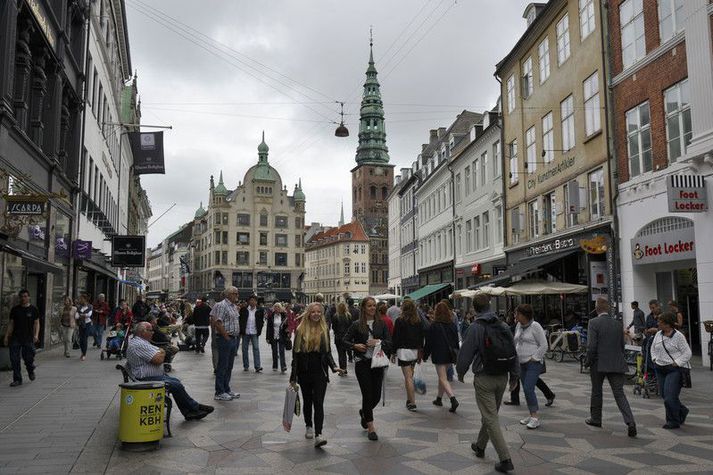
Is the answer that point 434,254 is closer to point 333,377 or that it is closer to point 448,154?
point 448,154

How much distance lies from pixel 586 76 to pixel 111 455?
1989cm

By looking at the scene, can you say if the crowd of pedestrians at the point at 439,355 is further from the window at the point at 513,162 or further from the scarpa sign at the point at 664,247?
the window at the point at 513,162

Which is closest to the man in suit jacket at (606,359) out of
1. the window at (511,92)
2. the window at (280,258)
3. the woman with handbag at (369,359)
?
the woman with handbag at (369,359)

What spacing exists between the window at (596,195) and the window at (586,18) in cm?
492

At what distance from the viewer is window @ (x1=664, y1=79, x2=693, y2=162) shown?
16.4 metres

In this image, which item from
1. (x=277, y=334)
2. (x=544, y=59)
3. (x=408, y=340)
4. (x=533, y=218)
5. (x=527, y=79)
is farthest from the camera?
(x=527, y=79)

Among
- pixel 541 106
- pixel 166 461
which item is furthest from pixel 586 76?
pixel 166 461

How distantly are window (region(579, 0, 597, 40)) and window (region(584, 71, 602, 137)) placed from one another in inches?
64.7

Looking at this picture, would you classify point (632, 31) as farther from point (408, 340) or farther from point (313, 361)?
point (313, 361)

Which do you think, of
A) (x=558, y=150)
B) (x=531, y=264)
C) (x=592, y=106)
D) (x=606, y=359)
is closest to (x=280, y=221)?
(x=531, y=264)

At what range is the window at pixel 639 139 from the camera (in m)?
18.2

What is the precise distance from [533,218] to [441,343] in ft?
58.5

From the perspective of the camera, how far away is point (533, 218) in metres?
26.8

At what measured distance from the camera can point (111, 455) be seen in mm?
6754
